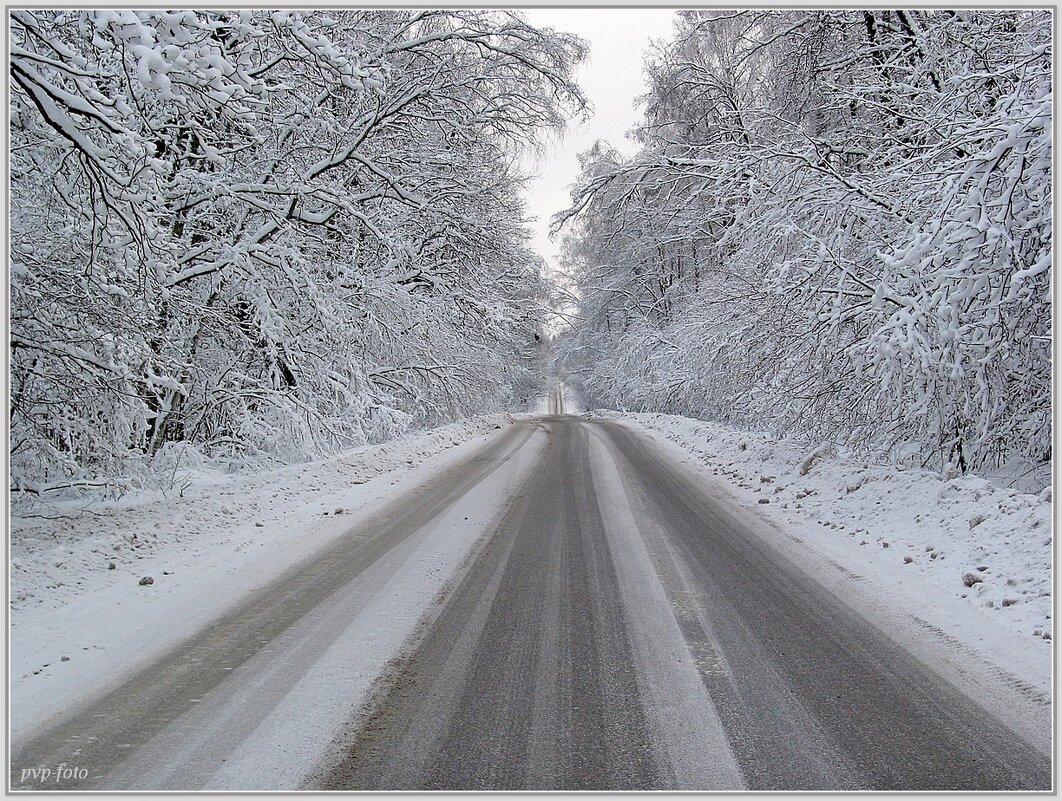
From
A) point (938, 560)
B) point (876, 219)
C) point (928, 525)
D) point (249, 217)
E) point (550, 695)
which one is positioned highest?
point (249, 217)

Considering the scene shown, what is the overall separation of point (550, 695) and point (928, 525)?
171 inches

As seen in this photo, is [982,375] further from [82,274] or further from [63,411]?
[63,411]

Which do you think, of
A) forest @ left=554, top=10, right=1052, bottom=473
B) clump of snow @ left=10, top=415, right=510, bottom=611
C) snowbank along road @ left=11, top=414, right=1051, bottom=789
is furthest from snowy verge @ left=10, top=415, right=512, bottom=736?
forest @ left=554, top=10, right=1052, bottom=473

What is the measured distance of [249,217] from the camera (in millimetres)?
9852

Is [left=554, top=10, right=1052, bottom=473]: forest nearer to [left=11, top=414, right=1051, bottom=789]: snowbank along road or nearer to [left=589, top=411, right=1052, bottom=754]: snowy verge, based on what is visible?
[left=589, top=411, right=1052, bottom=754]: snowy verge

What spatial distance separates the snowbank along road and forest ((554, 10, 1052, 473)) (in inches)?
114

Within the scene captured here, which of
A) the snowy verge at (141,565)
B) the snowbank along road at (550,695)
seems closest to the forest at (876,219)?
the snowbank along road at (550,695)

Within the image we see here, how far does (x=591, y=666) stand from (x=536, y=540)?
2.80 metres

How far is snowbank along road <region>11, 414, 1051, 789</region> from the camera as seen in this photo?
2.72 m

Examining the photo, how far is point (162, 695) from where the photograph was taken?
338cm

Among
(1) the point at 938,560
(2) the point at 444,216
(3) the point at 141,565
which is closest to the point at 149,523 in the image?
(3) the point at 141,565

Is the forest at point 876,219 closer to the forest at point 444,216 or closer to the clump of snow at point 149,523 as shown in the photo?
the forest at point 444,216

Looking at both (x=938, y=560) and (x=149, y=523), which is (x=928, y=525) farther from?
(x=149, y=523)

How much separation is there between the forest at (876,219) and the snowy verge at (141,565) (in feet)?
18.2
